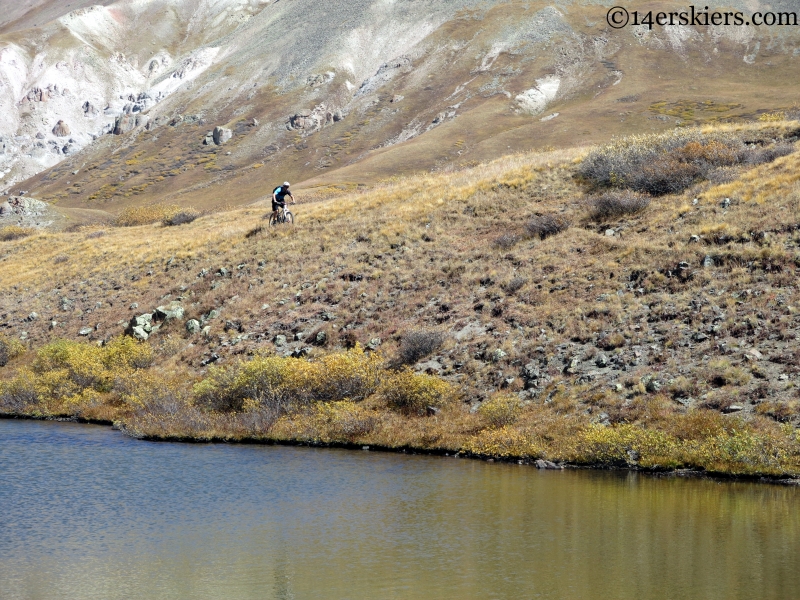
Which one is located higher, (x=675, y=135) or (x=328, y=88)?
(x=328, y=88)

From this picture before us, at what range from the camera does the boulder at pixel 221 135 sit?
158250 millimetres

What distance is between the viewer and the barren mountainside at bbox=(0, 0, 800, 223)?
110 metres

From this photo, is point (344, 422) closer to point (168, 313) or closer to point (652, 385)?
point (652, 385)

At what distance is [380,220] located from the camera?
141 ft

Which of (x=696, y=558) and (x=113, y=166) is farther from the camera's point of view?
(x=113, y=166)

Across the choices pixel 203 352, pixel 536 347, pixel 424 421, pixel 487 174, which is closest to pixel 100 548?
pixel 424 421

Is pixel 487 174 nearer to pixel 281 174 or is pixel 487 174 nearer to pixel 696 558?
pixel 696 558

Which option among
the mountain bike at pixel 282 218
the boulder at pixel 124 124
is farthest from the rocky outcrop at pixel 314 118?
the mountain bike at pixel 282 218

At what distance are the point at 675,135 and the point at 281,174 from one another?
328 ft

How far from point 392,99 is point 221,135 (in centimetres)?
3536

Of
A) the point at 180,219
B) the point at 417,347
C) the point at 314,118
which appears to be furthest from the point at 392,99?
the point at 417,347

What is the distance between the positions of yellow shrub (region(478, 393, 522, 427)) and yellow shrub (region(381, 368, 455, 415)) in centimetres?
189

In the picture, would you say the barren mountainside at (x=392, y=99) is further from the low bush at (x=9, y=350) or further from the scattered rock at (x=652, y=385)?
the scattered rock at (x=652, y=385)

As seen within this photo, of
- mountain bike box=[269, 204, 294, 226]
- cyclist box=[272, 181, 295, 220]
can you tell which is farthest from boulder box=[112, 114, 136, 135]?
cyclist box=[272, 181, 295, 220]
